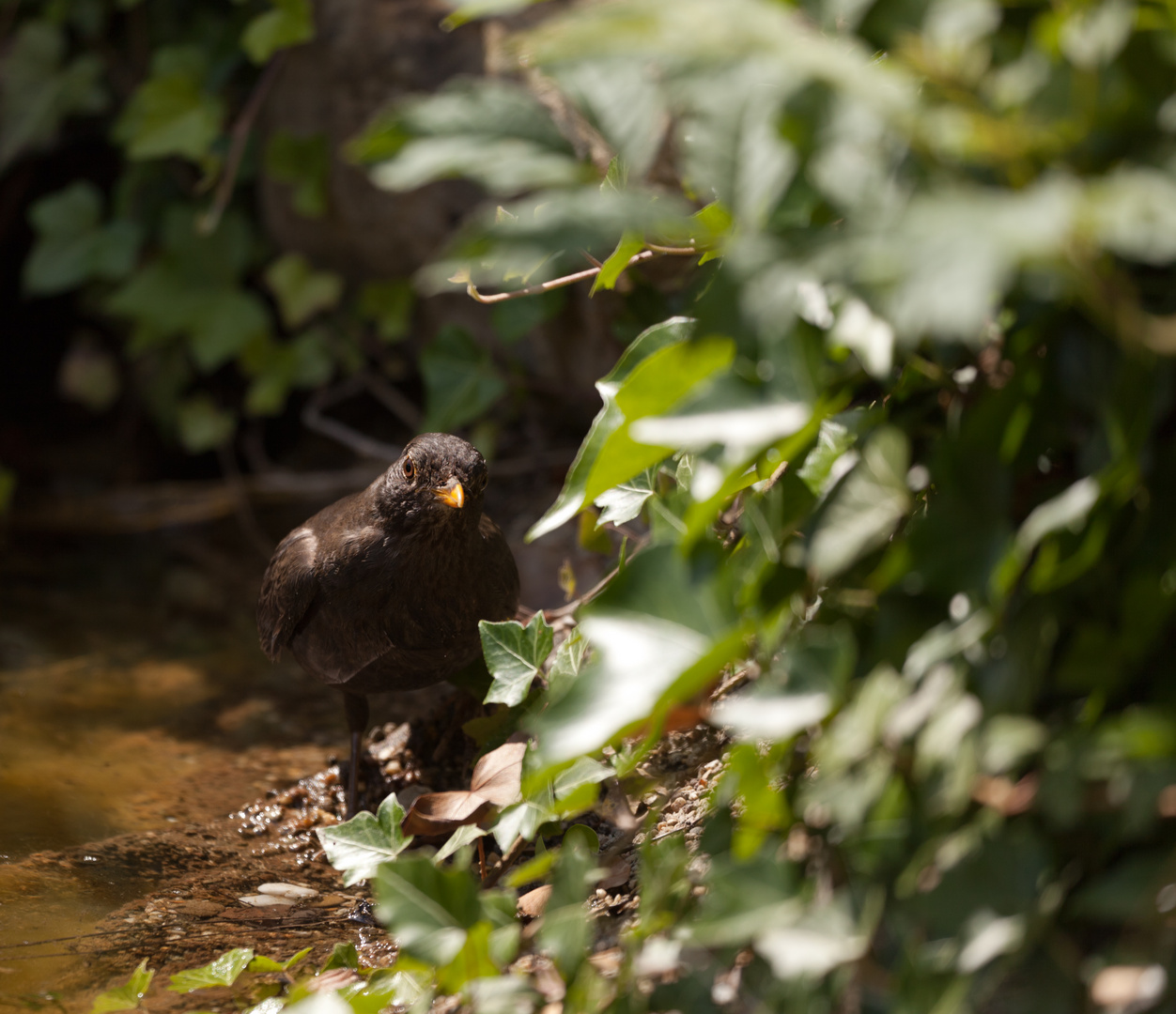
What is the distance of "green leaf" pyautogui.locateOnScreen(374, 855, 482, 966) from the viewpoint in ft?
5.28

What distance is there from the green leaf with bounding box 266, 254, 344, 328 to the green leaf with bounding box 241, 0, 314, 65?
1.09 metres

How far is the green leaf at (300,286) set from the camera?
5648 mm

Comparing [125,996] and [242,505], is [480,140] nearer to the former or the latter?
[125,996]

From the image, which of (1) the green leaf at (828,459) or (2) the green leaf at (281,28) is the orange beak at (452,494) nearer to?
(1) the green leaf at (828,459)

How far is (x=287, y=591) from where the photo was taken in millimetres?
3467

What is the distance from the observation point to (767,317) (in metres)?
1.17

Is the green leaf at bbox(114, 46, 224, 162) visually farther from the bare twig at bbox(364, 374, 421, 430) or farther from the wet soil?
the wet soil

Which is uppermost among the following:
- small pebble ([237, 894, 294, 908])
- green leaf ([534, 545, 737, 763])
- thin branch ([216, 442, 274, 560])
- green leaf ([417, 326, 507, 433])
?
green leaf ([534, 545, 737, 763])

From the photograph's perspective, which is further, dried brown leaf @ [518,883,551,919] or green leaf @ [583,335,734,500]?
dried brown leaf @ [518,883,551,919]

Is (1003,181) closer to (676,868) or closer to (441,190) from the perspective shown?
(676,868)

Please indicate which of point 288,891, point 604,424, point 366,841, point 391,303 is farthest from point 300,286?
point 604,424

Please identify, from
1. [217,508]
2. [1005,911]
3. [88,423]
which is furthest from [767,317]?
[88,423]

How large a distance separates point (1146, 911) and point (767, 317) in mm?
842

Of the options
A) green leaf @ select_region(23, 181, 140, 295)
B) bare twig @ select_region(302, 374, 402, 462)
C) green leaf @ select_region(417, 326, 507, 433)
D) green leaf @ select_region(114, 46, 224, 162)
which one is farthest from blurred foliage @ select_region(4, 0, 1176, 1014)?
green leaf @ select_region(23, 181, 140, 295)
